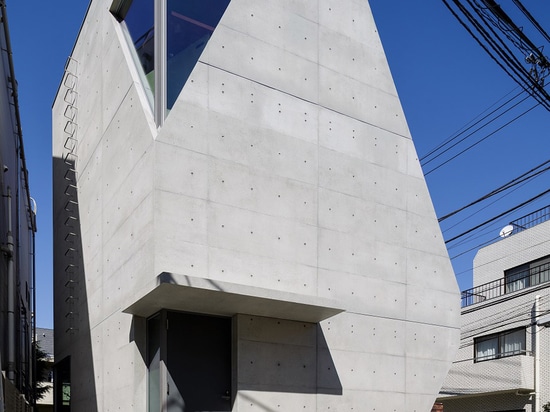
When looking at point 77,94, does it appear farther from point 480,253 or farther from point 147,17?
point 480,253

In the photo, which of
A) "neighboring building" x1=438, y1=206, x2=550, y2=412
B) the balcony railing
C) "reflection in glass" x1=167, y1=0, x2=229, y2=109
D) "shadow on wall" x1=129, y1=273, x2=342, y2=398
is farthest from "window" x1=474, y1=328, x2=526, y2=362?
"reflection in glass" x1=167, y1=0, x2=229, y2=109

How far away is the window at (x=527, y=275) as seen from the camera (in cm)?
2208

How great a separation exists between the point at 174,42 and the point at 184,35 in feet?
0.64

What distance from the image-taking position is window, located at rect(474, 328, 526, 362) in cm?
2075

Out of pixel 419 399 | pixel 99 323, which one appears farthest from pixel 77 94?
pixel 419 399

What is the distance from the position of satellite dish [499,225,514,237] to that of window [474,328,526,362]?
197 inches

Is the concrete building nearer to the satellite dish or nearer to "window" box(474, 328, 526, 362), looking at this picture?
"window" box(474, 328, 526, 362)

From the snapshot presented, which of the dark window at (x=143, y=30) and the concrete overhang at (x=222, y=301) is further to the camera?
the dark window at (x=143, y=30)

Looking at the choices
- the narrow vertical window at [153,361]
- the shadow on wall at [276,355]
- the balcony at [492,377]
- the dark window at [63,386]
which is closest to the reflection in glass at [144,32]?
the narrow vertical window at [153,361]

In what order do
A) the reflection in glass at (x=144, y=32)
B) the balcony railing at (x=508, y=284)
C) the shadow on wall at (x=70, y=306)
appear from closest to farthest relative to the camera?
the reflection in glass at (x=144, y=32) → the shadow on wall at (x=70, y=306) → the balcony railing at (x=508, y=284)

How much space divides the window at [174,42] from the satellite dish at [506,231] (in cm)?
2003

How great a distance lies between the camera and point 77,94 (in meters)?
13.3

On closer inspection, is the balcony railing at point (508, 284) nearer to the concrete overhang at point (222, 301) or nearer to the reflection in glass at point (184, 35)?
the concrete overhang at point (222, 301)

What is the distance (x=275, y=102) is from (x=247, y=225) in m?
2.10
